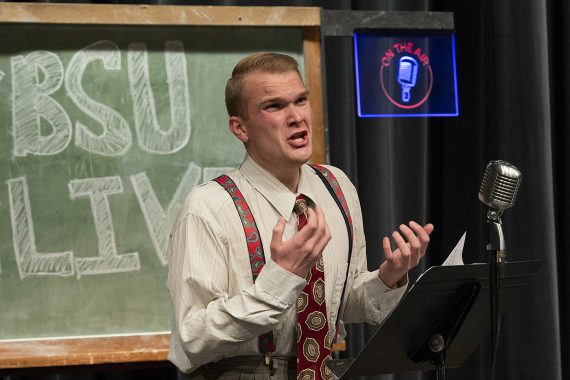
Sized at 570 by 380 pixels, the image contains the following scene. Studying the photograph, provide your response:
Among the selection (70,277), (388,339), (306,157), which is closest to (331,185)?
(306,157)

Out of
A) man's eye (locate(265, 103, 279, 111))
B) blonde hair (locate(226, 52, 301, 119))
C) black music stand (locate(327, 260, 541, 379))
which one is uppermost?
blonde hair (locate(226, 52, 301, 119))

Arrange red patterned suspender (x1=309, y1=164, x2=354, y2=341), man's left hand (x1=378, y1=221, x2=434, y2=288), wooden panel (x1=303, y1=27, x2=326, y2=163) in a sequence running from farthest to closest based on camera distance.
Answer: wooden panel (x1=303, y1=27, x2=326, y2=163), red patterned suspender (x1=309, y1=164, x2=354, y2=341), man's left hand (x1=378, y1=221, x2=434, y2=288)

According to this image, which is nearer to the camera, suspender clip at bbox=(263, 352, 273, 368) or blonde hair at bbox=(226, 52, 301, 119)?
suspender clip at bbox=(263, 352, 273, 368)

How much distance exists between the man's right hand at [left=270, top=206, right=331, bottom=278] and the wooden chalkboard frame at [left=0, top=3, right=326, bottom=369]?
83cm

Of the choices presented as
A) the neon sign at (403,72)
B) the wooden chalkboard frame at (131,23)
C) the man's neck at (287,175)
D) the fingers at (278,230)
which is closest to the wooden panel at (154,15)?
the wooden chalkboard frame at (131,23)

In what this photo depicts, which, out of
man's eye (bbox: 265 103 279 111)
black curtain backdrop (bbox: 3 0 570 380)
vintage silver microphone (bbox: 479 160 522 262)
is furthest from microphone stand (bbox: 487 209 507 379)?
black curtain backdrop (bbox: 3 0 570 380)

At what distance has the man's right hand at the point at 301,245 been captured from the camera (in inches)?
66.1

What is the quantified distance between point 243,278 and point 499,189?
1.81ft

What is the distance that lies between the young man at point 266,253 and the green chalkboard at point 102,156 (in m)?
0.56

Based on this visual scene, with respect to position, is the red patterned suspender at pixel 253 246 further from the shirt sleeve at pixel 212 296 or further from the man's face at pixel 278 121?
the man's face at pixel 278 121

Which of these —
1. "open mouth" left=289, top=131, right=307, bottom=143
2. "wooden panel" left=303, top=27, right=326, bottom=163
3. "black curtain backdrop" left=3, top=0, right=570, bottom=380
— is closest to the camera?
"open mouth" left=289, top=131, right=307, bottom=143

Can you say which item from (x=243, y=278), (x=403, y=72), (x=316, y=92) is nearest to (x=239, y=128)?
(x=243, y=278)

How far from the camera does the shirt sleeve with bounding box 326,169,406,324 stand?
1997mm

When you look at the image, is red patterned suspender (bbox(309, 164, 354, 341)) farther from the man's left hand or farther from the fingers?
the fingers
